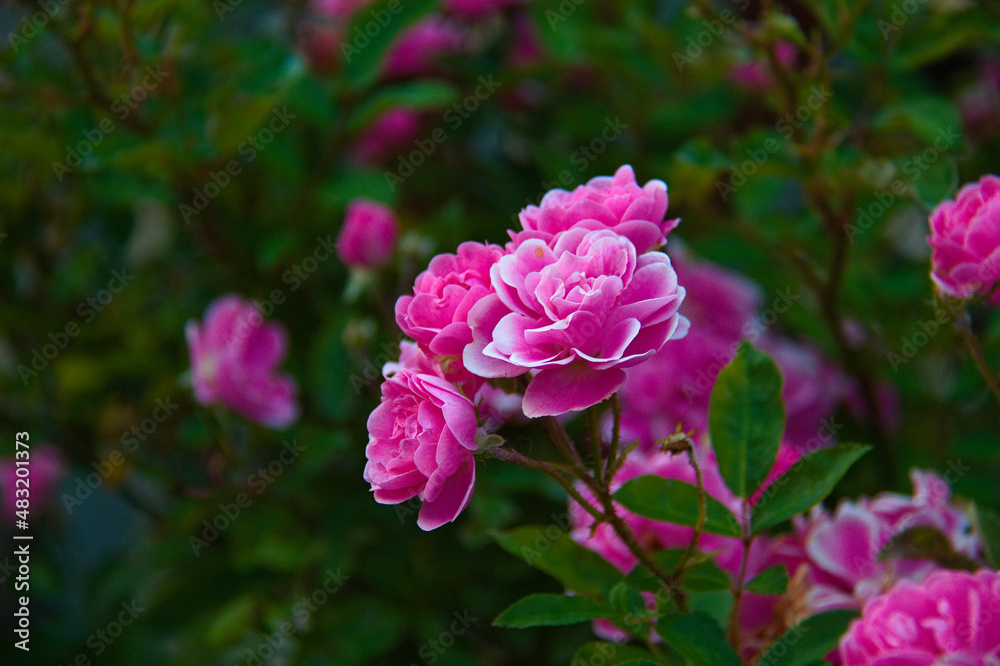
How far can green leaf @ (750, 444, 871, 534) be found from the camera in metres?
0.52

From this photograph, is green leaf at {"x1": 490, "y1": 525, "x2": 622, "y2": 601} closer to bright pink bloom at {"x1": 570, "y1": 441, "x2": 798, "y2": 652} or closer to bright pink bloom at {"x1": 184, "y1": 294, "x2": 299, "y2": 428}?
bright pink bloom at {"x1": 570, "y1": 441, "x2": 798, "y2": 652}

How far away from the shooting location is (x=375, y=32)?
42.6 inches

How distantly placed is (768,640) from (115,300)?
1062 mm

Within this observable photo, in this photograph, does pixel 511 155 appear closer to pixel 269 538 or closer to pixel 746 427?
pixel 269 538

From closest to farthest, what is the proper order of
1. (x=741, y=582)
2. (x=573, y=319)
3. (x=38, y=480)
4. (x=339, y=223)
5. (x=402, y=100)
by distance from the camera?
(x=573, y=319), (x=741, y=582), (x=402, y=100), (x=339, y=223), (x=38, y=480)

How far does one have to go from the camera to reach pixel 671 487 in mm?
531

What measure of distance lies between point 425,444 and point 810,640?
284 mm

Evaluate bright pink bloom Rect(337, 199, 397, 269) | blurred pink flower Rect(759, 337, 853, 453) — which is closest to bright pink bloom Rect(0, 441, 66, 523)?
bright pink bloom Rect(337, 199, 397, 269)

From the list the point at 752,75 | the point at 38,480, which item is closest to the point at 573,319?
the point at 752,75

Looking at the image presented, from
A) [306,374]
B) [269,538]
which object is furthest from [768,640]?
[306,374]

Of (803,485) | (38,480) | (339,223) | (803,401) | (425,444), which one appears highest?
(425,444)

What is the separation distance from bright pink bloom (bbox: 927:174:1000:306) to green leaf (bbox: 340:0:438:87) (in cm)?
72

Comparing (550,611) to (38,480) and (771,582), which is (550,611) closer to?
(771,582)

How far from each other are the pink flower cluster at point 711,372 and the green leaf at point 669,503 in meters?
0.24
